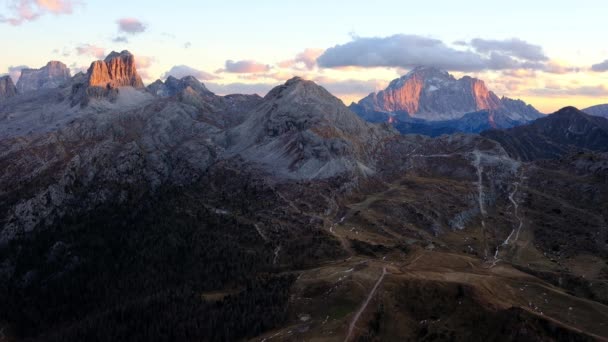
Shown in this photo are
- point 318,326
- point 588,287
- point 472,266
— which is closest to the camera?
point 318,326

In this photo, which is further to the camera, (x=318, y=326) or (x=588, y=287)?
(x=588, y=287)

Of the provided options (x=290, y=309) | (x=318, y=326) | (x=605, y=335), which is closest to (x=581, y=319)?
(x=605, y=335)

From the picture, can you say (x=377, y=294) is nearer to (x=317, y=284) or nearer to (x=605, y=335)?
(x=317, y=284)

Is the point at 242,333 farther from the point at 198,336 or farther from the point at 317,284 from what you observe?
the point at 317,284

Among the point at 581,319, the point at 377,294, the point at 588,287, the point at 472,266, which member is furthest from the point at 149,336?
the point at 588,287

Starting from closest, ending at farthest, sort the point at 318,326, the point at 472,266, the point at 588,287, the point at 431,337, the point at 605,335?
1. the point at 605,335
2. the point at 431,337
3. the point at 318,326
4. the point at 588,287
5. the point at 472,266

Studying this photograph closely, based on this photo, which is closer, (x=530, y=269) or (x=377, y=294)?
(x=377, y=294)

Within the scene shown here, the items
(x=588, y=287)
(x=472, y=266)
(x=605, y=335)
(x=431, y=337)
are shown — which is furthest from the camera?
(x=472, y=266)

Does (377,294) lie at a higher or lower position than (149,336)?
higher

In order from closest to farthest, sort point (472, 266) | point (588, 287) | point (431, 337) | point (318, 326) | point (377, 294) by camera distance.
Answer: point (431, 337)
point (318, 326)
point (377, 294)
point (588, 287)
point (472, 266)
